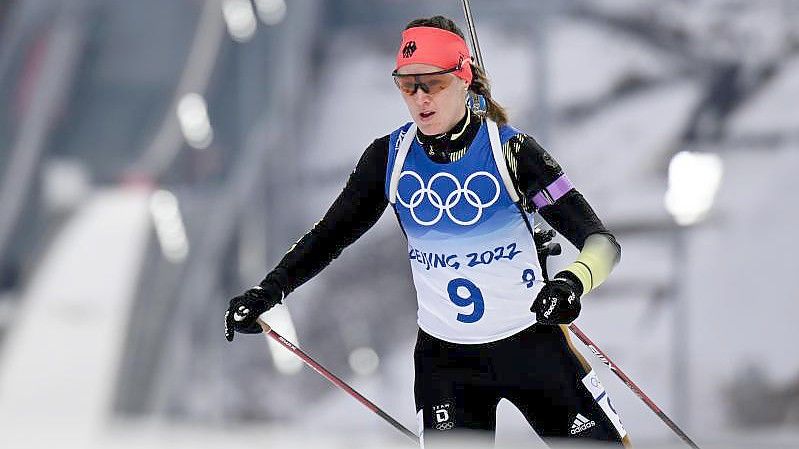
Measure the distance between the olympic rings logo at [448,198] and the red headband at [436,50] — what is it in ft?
0.92

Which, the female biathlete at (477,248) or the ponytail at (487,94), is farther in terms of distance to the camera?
the ponytail at (487,94)

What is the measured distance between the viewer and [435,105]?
355 centimetres

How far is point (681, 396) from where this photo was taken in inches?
433

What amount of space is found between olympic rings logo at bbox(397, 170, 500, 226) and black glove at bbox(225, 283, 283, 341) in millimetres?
497

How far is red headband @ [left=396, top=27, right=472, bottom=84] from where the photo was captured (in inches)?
142

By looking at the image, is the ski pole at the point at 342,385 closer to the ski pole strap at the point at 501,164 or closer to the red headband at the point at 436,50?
the ski pole strap at the point at 501,164

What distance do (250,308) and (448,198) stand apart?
2.13ft

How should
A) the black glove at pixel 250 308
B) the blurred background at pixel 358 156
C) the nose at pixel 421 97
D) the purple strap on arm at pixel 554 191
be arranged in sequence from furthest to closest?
the blurred background at pixel 358 156 < the black glove at pixel 250 308 < the nose at pixel 421 97 < the purple strap on arm at pixel 554 191

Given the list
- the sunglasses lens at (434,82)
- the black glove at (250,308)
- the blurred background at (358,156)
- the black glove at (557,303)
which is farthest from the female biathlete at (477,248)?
the blurred background at (358,156)

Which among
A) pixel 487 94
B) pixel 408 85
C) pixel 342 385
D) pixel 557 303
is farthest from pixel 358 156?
pixel 557 303

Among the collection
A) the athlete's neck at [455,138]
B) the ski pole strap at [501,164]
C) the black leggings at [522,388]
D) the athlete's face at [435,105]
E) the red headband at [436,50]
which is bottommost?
the black leggings at [522,388]

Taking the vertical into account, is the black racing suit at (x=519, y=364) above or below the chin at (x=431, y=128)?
below

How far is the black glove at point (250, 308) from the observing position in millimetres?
3797

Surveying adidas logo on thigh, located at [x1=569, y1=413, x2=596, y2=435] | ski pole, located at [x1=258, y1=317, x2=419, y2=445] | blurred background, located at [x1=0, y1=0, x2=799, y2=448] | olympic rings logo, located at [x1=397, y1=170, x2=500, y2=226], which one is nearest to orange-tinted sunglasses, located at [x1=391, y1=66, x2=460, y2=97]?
olympic rings logo, located at [x1=397, y1=170, x2=500, y2=226]
